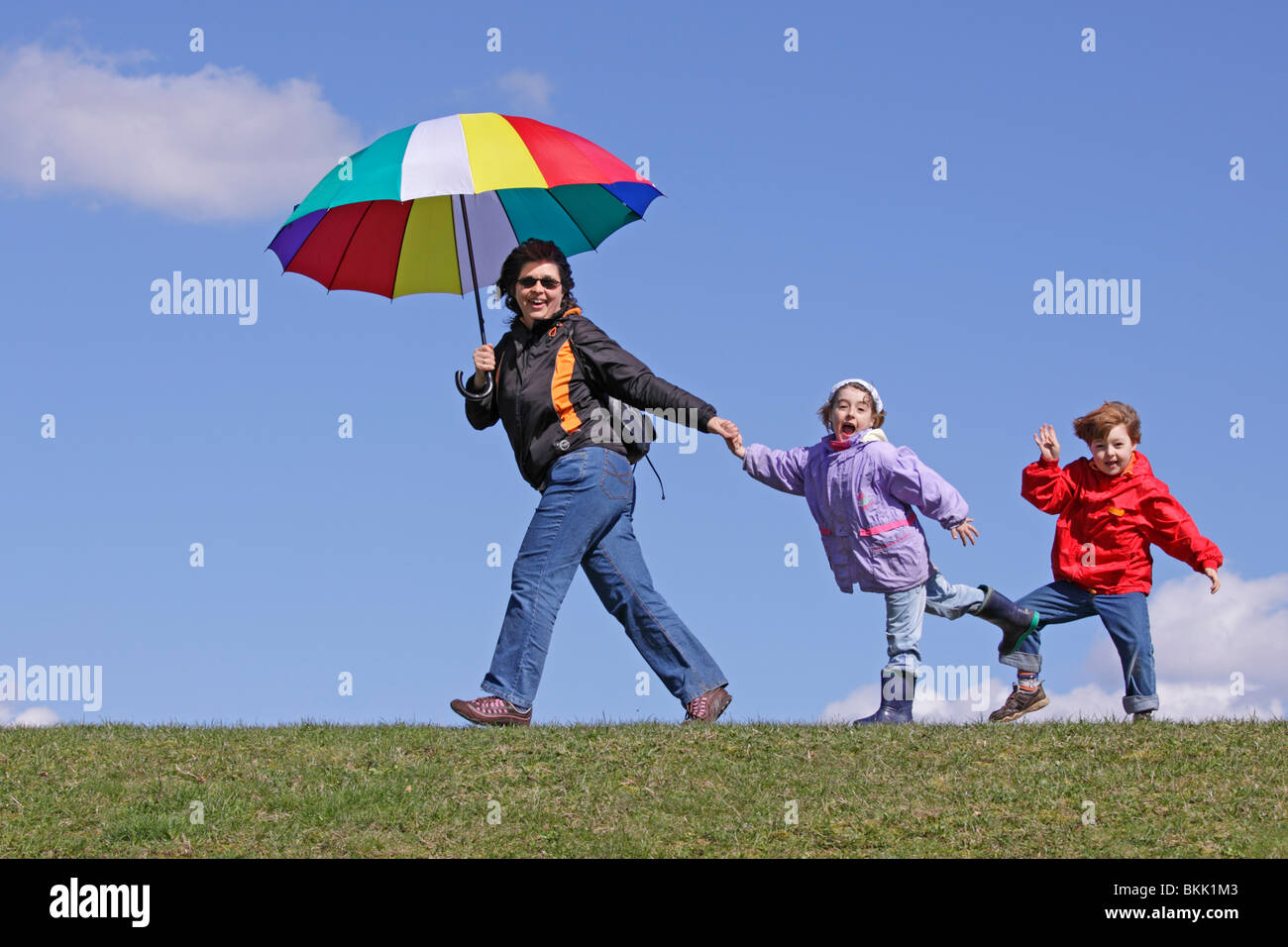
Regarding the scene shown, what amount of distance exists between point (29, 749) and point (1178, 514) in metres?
7.53

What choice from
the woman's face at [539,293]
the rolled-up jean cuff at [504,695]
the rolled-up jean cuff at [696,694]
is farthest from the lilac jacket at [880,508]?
the rolled-up jean cuff at [504,695]

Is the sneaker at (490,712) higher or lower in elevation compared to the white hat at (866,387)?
lower

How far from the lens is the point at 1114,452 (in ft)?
32.1

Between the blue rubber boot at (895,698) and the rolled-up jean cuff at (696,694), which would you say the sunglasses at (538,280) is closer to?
the rolled-up jean cuff at (696,694)

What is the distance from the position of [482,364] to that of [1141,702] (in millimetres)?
4875

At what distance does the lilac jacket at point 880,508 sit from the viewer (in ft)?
30.2

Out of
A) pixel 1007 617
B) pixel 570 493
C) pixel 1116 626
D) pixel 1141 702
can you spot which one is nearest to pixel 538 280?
pixel 570 493

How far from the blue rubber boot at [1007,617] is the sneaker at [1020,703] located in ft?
1.03

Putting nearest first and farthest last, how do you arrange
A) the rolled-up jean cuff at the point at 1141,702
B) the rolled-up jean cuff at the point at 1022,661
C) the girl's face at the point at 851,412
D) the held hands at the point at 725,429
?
the held hands at the point at 725,429, the girl's face at the point at 851,412, the rolled-up jean cuff at the point at 1141,702, the rolled-up jean cuff at the point at 1022,661

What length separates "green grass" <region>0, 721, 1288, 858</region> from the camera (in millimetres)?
7277
